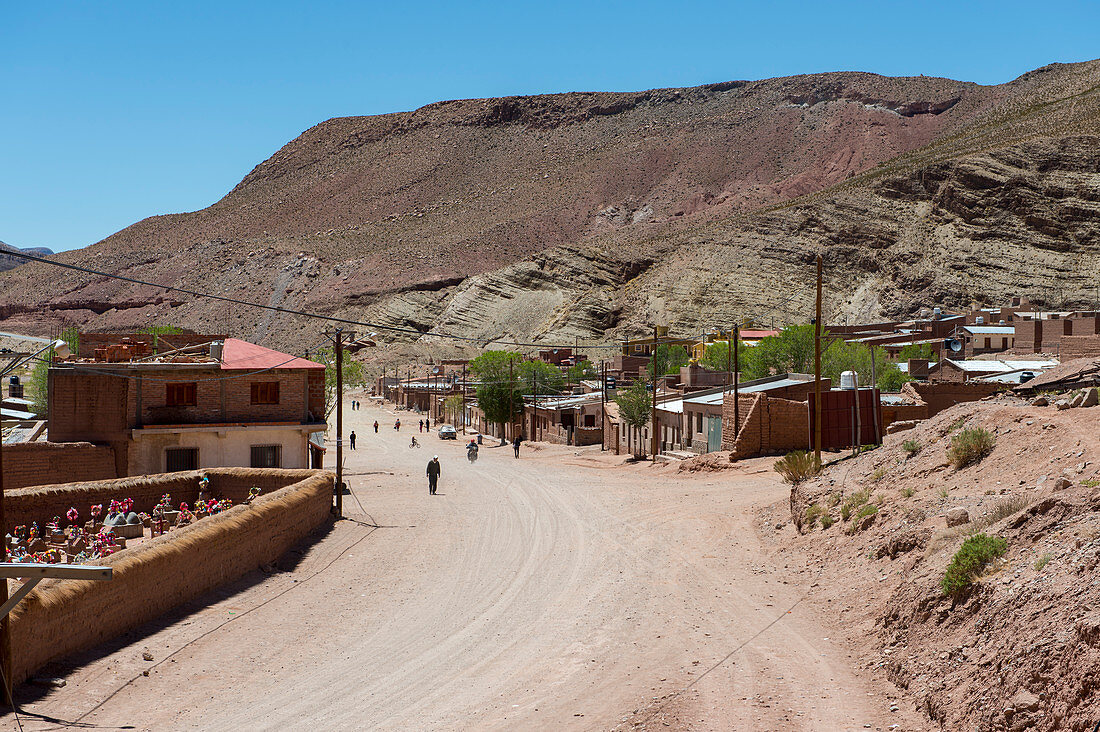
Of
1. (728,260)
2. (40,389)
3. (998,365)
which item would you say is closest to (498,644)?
(998,365)

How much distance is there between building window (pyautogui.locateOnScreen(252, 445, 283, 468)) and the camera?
33156 millimetres

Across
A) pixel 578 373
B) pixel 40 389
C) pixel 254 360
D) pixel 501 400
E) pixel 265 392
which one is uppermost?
pixel 578 373

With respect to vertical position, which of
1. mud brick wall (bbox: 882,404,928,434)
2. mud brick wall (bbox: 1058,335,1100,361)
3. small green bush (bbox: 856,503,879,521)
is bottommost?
small green bush (bbox: 856,503,879,521)

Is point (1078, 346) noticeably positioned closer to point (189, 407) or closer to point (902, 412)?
point (902, 412)

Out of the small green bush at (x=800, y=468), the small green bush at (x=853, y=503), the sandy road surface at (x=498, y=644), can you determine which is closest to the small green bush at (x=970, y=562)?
the sandy road surface at (x=498, y=644)

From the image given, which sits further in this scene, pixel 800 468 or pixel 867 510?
pixel 800 468

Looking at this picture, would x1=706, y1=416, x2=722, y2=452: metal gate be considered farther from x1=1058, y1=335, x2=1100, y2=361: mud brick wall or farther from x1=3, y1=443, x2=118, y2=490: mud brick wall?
x1=3, y1=443, x2=118, y2=490: mud brick wall

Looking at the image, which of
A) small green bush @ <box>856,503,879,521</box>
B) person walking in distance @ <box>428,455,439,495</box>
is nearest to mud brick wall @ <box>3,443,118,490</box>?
person walking in distance @ <box>428,455,439,495</box>

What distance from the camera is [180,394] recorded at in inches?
1261

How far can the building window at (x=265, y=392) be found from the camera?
109 feet

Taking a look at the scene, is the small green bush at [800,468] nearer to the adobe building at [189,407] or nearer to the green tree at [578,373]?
the adobe building at [189,407]

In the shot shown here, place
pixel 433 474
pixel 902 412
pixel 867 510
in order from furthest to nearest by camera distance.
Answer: pixel 902 412 → pixel 433 474 → pixel 867 510

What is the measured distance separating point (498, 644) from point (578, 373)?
7681 cm

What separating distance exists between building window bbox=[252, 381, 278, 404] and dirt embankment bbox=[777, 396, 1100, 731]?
18.5 metres
